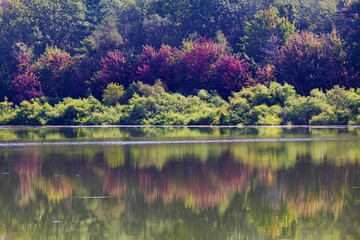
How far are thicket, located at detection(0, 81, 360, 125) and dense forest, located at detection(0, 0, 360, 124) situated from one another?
0.08 m

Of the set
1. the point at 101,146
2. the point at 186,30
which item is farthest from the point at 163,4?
the point at 101,146

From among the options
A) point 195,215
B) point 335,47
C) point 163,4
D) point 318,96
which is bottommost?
point 195,215

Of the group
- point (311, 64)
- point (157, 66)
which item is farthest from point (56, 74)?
point (311, 64)

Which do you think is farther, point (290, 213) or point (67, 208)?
point (67, 208)

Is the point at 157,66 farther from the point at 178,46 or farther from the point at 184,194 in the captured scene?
the point at 184,194

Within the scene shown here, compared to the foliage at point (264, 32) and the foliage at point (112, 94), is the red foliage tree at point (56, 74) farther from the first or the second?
the foliage at point (264, 32)

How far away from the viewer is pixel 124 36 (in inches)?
2724

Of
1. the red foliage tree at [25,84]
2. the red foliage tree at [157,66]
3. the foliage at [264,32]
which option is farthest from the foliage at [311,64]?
the red foliage tree at [25,84]

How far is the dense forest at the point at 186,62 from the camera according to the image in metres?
44.6

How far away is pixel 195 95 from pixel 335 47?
1158cm

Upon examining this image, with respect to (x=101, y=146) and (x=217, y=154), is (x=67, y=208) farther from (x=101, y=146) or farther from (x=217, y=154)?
(x=101, y=146)

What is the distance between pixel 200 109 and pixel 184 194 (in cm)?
3418

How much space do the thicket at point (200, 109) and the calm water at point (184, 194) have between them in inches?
707

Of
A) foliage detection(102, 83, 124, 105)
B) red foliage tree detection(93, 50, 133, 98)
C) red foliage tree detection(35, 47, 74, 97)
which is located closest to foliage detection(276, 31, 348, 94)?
foliage detection(102, 83, 124, 105)
